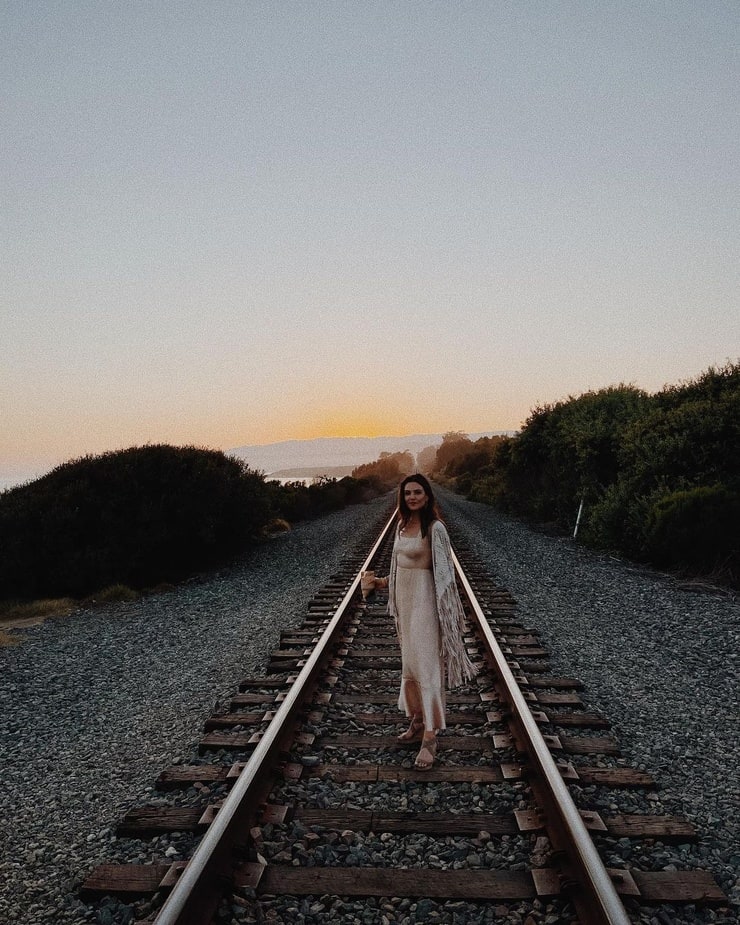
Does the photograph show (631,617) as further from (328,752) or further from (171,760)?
(171,760)

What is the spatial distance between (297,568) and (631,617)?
631cm

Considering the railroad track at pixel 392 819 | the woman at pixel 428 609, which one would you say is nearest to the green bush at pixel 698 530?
the railroad track at pixel 392 819

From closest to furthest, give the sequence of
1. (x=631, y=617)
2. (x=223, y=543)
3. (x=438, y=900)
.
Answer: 1. (x=438, y=900)
2. (x=631, y=617)
3. (x=223, y=543)

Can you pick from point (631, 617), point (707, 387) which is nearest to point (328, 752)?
point (631, 617)

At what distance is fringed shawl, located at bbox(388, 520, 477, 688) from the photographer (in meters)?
3.98

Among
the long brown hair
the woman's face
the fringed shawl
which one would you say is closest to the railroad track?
the fringed shawl

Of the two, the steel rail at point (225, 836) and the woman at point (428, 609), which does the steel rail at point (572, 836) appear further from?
the steel rail at point (225, 836)

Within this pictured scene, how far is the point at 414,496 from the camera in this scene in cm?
406

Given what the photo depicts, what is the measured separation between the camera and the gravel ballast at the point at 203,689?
3.44 meters

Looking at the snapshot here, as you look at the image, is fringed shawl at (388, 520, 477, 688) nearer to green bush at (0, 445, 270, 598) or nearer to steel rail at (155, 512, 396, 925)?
steel rail at (155, 512, 396, 925)

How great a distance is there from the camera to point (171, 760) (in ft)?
13.9

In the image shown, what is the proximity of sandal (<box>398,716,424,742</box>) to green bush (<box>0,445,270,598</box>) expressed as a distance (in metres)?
7.75

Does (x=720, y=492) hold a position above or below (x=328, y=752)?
above

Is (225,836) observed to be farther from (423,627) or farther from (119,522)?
(119,522)
